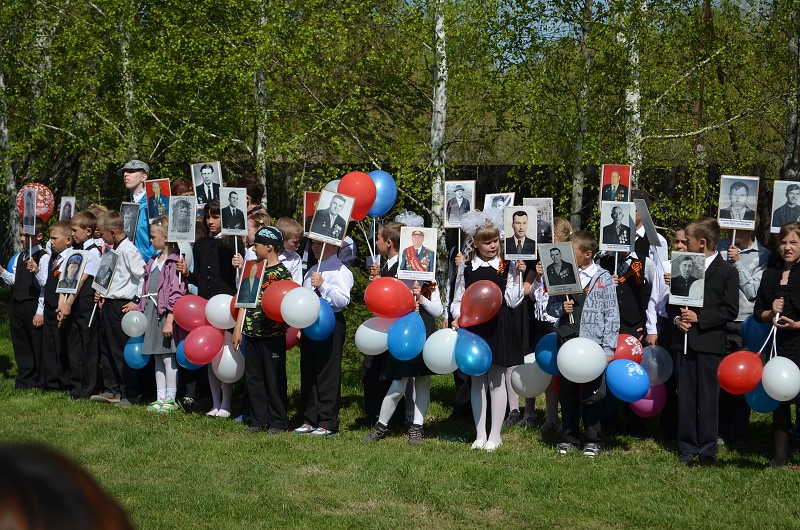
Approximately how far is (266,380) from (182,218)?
1.79m

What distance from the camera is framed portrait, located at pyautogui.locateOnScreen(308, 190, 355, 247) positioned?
8547 millimetres

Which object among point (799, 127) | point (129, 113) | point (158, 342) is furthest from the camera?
point (129, 113)

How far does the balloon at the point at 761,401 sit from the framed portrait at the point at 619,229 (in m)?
1.59

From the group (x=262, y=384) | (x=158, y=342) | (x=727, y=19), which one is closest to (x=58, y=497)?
(x=262, y=384)

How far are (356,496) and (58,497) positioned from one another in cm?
581

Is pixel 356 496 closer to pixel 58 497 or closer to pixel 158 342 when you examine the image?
pixel 158 342

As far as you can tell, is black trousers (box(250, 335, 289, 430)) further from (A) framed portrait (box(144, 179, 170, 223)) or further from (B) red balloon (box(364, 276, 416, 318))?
(A) framed portrait (box(144, 179, 170, 223))

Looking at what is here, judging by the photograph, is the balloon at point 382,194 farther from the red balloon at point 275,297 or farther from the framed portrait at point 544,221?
the framed portrait at point 544,221

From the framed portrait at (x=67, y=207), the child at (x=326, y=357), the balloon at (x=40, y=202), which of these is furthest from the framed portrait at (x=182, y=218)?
the framed portrait at (x=67, y=207)

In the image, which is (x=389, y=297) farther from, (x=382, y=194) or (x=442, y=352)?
(x=382, y=194)

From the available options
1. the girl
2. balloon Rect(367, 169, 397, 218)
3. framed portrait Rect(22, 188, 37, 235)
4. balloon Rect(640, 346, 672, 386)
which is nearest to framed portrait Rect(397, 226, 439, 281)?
the girl

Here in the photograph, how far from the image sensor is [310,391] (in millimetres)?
9086

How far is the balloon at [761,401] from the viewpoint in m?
7.31

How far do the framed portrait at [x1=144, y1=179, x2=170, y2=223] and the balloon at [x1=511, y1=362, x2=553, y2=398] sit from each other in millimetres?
4248
